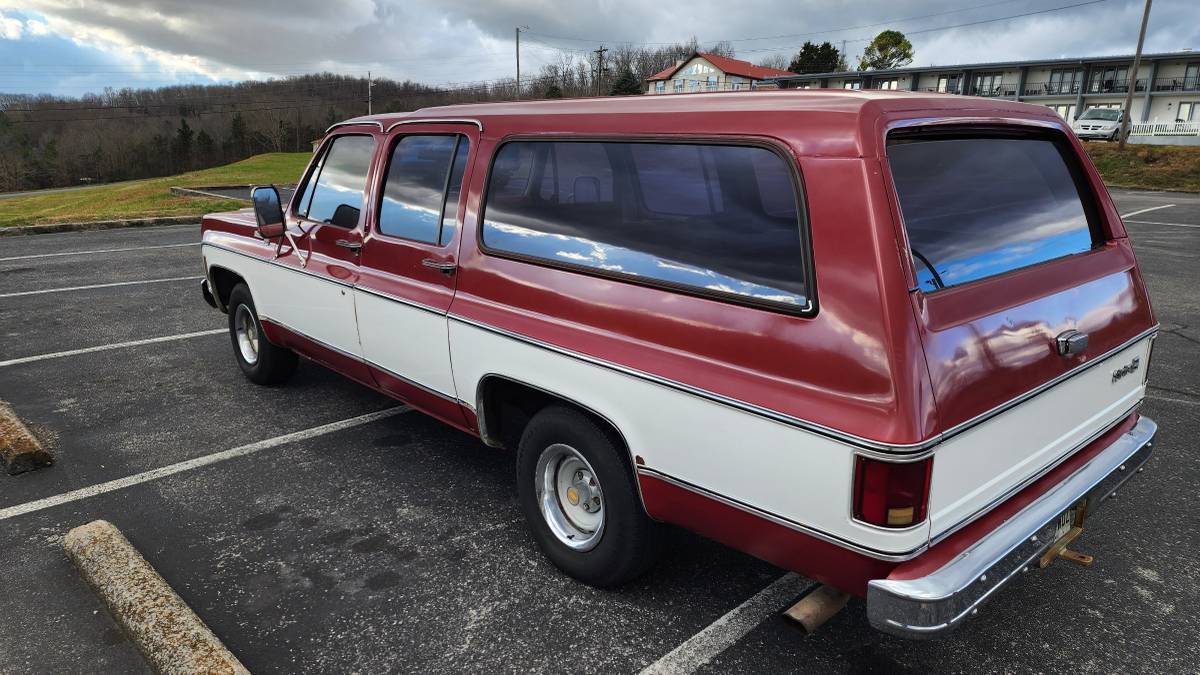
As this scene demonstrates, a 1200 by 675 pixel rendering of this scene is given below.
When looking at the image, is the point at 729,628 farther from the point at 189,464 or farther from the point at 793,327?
the point at 189,464

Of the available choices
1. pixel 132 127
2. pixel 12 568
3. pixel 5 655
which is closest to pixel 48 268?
pixel 12 568

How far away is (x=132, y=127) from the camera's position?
85.6 m

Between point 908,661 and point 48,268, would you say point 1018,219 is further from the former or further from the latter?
point 48,268

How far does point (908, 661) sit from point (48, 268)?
38.3 feet

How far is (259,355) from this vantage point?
5.34 m

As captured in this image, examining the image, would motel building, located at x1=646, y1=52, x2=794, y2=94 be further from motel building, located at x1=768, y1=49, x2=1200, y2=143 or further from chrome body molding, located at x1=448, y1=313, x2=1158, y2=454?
chrome body molding, located at x1=448, y1=313, x2=1158, y2=454

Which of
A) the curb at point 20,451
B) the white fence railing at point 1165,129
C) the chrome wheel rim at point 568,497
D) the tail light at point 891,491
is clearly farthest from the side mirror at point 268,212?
the white fence railing at point 1165,129

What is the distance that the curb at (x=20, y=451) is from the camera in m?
4.08

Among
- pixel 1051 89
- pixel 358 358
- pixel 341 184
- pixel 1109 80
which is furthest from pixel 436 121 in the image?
pixel 1051 89

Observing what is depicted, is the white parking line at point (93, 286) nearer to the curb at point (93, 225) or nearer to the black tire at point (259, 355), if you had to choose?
the black tire at point (259, 355)

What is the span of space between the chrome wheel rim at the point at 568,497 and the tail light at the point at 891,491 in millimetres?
1207

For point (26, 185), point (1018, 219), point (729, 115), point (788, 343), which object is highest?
point (729, 115)

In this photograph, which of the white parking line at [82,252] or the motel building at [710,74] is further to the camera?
the motel building at [710,74]

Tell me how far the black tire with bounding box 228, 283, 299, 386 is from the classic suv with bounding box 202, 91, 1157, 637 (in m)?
2.06
